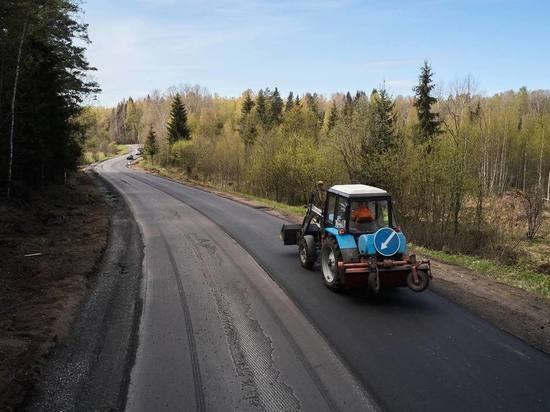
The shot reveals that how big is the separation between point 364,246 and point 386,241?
449 millimetres

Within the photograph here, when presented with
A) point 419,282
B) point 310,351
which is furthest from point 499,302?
point 310,351

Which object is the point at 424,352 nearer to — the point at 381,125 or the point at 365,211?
the point at 365,211

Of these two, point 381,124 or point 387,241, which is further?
point 381,124

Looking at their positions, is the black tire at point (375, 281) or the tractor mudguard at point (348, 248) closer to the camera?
the black tire at point (375, 281)

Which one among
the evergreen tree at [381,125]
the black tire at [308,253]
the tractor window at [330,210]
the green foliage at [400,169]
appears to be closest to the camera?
the tractor window at [330,210]

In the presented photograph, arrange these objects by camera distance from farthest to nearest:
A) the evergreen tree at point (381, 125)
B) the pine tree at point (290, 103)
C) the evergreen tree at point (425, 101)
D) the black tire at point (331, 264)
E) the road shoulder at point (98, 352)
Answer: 1. the pine tree at point (290, 103)
2. the evergreen tree at point (425, 101)
3. the evergreen tree at point (381, 125)
4. the black tire at point (331, 264)
5. the road shoulder at point (98, 352)

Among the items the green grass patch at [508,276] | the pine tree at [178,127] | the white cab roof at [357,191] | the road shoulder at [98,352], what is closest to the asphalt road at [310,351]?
the road shoulder at [98,352]

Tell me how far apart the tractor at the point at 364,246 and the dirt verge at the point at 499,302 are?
1103 mm

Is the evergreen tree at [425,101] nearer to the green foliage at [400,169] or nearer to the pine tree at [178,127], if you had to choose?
the green foliage at [400,169]

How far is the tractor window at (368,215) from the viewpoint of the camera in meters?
9.54

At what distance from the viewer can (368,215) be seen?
9.60 meters

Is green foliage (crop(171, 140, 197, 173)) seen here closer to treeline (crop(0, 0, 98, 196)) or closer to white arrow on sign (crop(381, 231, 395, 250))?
treeline (crop(0, 0, 98, 196))

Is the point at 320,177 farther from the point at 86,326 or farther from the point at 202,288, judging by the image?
the point at 86,326

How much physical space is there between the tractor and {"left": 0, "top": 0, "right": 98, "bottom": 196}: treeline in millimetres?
11820
